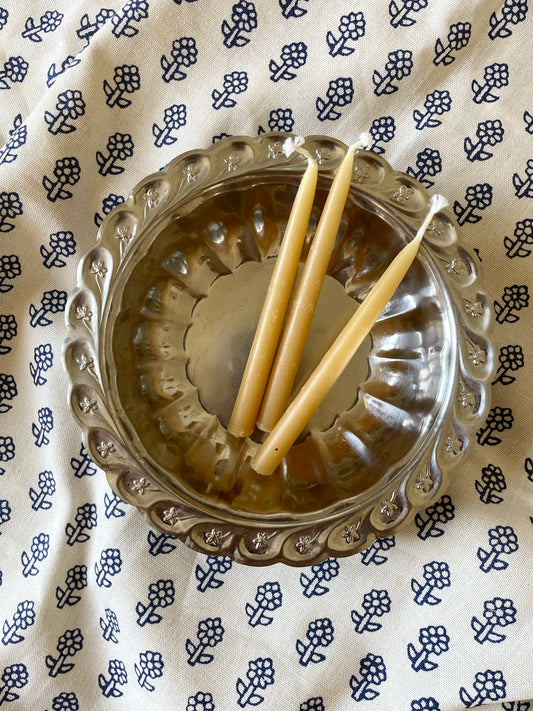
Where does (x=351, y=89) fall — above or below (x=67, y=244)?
above

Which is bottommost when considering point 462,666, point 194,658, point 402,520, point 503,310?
point 194,658

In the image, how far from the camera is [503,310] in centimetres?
55

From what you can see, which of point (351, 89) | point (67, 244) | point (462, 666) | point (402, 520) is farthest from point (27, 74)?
point (462, 666)

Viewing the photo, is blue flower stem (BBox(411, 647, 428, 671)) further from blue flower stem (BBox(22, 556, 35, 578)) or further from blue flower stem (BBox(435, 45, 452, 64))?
blue flower stem (BBox(435, 45, 452, 64))

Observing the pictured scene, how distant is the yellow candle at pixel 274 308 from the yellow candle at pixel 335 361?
0.09 feet

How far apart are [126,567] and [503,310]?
39cm

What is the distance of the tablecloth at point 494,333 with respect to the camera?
54 centimetres

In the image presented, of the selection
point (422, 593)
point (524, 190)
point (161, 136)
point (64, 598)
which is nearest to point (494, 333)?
point (524, 190)

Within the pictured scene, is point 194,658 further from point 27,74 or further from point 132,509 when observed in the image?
point 27,74

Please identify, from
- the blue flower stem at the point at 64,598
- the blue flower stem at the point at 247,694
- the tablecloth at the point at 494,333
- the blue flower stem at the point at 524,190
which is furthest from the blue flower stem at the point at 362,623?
the blue flower stem at the point at 524,190

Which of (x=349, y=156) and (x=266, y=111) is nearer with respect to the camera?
(x=349, y=156)

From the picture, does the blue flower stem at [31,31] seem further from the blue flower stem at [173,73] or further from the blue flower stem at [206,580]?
the blue flower stem at [206,580]

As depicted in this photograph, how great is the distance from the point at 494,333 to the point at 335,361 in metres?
0.16

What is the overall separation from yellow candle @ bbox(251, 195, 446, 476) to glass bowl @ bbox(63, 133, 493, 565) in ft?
0.13
